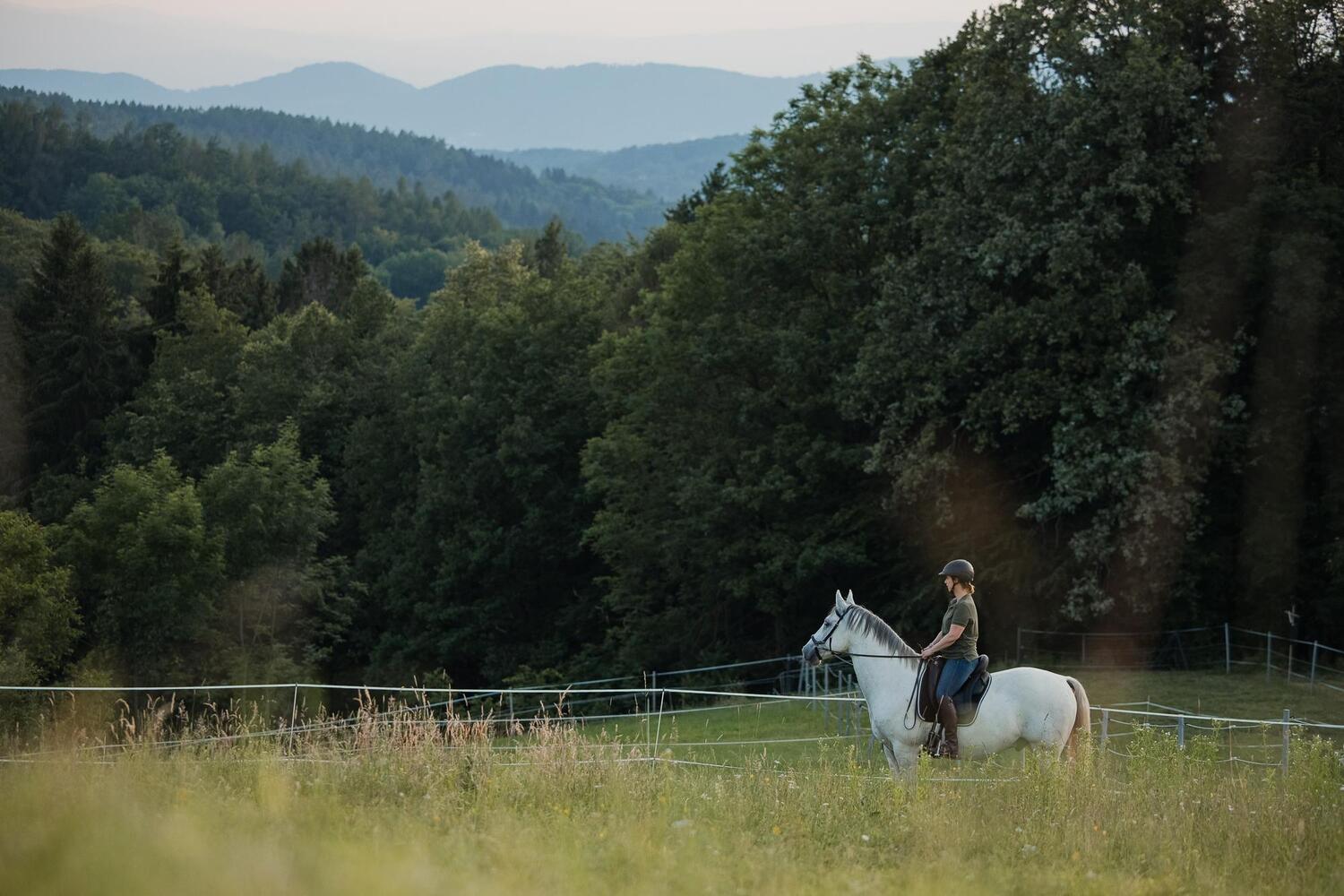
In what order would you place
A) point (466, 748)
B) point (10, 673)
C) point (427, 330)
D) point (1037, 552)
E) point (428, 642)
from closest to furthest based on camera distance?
point (466, 748)
point (1037, 552)
point (10, 673)
point (428, 642)
point (427, 330)

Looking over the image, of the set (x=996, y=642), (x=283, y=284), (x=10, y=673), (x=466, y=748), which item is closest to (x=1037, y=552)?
(x=996, y=642)

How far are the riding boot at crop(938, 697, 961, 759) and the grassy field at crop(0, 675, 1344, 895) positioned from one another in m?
0.64

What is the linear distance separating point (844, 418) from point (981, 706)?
73.9 feet

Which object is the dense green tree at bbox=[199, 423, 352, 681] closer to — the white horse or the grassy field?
the white horse

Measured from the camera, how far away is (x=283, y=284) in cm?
9562

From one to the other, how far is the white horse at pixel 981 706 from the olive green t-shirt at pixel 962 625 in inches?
19.9

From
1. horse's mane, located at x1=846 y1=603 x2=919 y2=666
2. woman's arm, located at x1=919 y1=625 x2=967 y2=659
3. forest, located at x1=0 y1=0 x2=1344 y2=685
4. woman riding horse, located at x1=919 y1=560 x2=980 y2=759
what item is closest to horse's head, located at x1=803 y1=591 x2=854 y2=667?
horse's mane, located at x1=846 y1=603 x2=919 y2=666

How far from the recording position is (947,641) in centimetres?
1434

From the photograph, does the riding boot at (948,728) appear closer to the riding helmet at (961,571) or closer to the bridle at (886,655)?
the bridle at (886,655)

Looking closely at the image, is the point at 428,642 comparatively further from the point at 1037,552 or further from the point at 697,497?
the point at 1037,552

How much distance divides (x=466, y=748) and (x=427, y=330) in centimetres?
5062

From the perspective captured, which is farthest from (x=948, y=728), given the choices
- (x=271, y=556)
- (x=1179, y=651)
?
(x=271, y=556)

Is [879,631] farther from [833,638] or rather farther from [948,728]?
[948,728]

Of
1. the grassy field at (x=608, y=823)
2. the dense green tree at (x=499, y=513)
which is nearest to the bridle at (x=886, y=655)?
the grassy field at (x=608, y=823)
